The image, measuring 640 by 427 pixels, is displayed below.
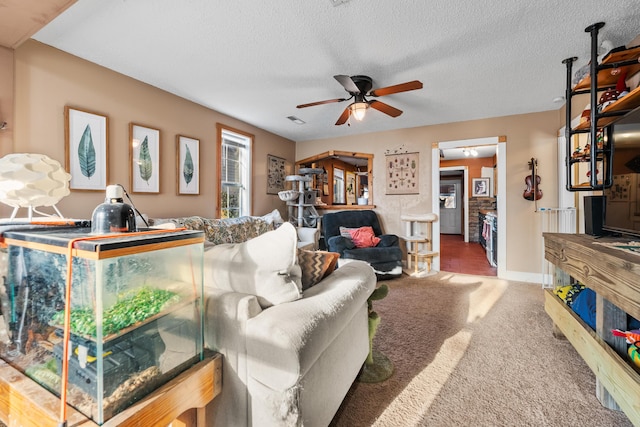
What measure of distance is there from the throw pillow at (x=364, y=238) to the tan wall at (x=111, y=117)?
2099mm

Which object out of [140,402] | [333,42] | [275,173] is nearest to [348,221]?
[275,173]

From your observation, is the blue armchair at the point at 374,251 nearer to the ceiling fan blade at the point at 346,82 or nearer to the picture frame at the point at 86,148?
the ceiling fan blade at the point at 346,82

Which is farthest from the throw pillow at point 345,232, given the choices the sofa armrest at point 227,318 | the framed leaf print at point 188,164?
the sofa armrest at point 227,318

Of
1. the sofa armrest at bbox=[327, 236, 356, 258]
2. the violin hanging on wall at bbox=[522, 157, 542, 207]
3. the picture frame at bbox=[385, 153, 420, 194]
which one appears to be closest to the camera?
the violin hanging on wall at bbox=[522, 157, 542, 207]

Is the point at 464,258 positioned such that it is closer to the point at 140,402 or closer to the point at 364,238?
the point at 364,238

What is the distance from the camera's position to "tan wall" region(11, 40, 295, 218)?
Result: 216 centimetres

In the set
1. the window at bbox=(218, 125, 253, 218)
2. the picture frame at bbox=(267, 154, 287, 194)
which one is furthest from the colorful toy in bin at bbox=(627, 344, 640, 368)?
the picture frame at bbox=(267, 154, 287, 194)

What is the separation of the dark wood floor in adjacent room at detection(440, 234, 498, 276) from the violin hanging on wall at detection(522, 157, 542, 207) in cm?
127

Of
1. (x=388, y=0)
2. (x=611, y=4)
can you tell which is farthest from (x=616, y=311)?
(x=388, y=0)

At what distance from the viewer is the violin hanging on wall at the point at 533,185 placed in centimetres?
379

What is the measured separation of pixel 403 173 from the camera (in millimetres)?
4707

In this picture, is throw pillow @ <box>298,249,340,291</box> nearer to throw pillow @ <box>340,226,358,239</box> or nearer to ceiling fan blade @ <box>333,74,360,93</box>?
ceiling fan blade @ <box>333,74,360,93</box>

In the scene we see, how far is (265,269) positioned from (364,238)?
321 cm

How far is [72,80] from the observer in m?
2.39
